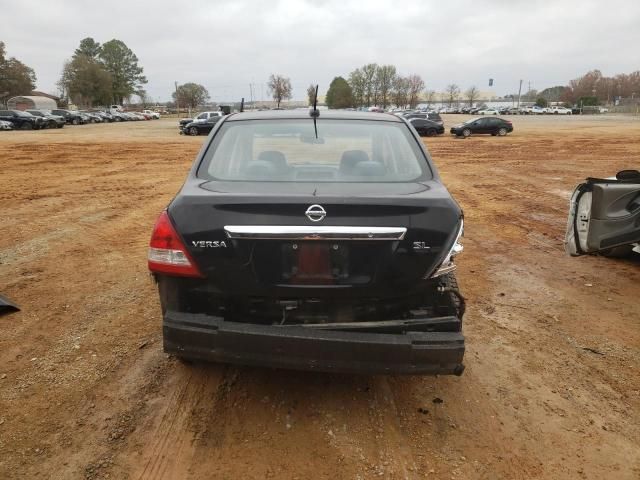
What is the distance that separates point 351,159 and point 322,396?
1.60 metres

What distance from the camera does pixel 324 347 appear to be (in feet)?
8.59

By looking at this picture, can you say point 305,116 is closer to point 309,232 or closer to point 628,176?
point 309,232

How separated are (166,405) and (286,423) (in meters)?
0.76

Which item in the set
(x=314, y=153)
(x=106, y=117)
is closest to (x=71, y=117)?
(x=106, y=117)

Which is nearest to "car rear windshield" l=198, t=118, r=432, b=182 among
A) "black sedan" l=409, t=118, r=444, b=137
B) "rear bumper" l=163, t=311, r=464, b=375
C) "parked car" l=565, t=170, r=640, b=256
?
"rear bumper" l=163, t=311, r=464, b=375

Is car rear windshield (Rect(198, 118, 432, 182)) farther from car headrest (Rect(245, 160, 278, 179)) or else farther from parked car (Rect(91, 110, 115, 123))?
Answer: parked car (Rect(91, 110, 115, 123))

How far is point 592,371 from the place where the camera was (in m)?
3.54

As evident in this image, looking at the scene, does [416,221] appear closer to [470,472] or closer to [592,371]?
[470,472]

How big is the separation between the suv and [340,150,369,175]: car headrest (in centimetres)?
48

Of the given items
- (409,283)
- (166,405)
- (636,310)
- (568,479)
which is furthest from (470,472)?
(636,310)

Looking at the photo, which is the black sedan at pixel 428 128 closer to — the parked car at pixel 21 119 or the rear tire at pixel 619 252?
the rear tire at pixel 619 252

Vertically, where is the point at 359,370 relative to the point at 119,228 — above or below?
above

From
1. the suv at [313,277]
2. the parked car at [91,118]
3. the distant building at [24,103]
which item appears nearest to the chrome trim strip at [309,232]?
the suv at [313,277]

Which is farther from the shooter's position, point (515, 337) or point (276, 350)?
point (515, 337)
